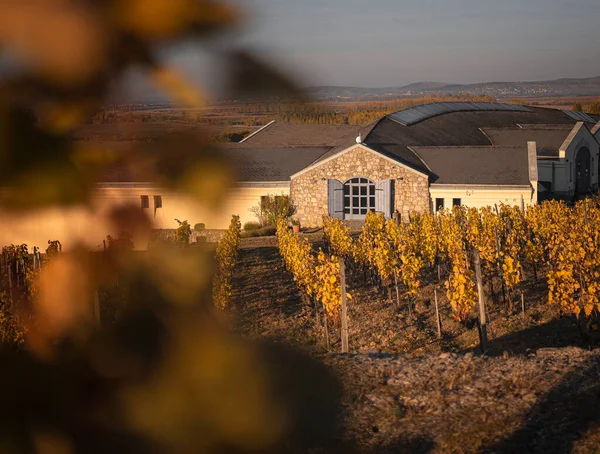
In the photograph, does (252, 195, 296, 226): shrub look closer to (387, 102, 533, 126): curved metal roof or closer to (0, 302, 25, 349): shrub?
(387, 102, 533, 126): curved metal roof

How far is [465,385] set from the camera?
796 centimetres

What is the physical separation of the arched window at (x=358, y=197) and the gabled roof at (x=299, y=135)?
11.4 meters

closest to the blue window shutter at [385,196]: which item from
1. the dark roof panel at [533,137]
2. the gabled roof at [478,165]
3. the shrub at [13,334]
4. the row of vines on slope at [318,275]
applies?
the gabled roof at [478,165]

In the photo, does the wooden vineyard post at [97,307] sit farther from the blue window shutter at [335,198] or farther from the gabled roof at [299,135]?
the gabled roof at [299,135]

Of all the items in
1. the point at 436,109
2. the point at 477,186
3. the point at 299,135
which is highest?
the point at 436,109

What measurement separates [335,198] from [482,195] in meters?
4.87

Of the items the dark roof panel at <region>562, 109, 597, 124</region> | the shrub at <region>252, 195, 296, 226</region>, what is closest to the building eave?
the shrub at <region>252, 195, 296, 226</region>

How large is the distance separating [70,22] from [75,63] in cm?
5

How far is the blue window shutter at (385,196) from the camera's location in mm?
24750

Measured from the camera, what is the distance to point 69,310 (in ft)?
3.30

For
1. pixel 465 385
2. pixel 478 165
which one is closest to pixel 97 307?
pixel 465 385

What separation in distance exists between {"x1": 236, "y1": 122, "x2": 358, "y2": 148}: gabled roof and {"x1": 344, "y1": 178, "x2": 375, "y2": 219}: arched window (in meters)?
11.4

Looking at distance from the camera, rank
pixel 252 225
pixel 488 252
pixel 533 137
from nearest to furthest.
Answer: pixel 488 252 → pixel 252 225 → pixel 533 137

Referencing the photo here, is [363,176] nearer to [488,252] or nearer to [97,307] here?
[488,252]
